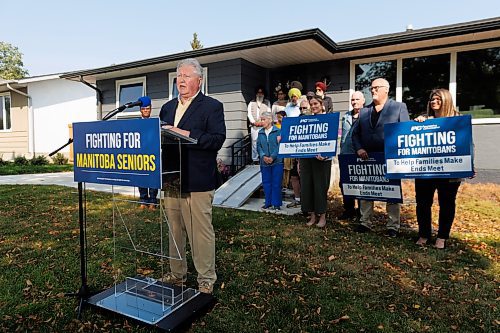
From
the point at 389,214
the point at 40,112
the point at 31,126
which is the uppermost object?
the point at 40,112

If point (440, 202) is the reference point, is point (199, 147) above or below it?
above

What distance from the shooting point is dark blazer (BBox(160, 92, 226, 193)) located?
2379 mm

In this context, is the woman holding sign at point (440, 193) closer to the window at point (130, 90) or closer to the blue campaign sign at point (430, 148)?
the blue campaign sign at point (430, 148)

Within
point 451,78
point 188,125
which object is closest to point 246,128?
point 451,78

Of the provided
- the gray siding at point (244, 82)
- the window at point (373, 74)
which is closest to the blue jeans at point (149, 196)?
the gray siding at point (244, 82)

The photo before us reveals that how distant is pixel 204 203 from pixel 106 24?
13682 mm

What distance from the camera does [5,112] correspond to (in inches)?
641

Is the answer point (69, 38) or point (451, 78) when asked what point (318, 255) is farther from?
point (69, 38)

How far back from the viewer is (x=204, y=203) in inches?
98.6

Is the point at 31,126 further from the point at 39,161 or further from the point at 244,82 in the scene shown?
the point at 244,82

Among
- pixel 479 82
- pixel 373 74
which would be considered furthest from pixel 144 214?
pixel 479 82

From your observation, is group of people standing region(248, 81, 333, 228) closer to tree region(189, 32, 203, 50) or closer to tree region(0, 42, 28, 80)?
tree region(189, 32, 203, 50)

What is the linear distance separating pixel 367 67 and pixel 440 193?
17.4 feet

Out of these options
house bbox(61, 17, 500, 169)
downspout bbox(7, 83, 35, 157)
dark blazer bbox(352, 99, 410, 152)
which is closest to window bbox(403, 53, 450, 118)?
house bbox(61, 17, 500, 169)
